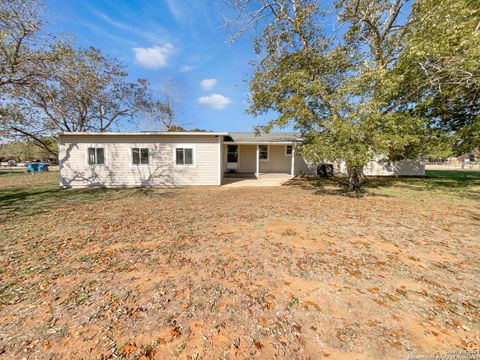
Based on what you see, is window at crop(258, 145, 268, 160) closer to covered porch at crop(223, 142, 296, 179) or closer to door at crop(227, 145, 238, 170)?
covered porch at crop(223, 142, 296, 179)

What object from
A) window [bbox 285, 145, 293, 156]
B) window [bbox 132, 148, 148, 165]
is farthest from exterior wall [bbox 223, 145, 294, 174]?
window [bbox 132, 148, 148, 165]

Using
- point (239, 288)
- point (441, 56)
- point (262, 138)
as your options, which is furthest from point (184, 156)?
point (441, 56)

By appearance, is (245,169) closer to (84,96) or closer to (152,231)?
(152,231)

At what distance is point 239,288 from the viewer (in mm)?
2607

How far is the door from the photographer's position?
16.3 m

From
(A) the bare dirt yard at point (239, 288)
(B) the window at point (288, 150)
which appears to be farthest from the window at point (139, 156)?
(B) the window at point (288, 150)

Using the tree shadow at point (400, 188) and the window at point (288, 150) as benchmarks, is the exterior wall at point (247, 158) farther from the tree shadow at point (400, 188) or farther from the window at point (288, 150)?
the tree shadow at point (400, 188)

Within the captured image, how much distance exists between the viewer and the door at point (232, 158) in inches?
641

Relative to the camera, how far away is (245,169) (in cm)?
1644

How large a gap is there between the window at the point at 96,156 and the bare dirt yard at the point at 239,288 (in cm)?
597

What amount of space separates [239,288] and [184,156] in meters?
9.38

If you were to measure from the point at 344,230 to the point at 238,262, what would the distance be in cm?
280

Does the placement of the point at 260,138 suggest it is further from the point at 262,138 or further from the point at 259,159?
the point at 259,159

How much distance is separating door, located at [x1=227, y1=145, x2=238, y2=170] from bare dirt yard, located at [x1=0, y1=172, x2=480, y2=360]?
11.1 meters
